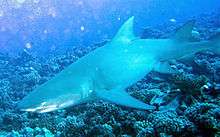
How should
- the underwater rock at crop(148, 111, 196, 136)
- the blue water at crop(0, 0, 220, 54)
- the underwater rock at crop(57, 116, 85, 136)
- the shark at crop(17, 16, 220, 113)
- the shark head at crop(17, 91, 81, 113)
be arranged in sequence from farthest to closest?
the blue water at crop(0, 0, 220, 54) < the underwater rock at crop(57, 116, 85, 136) < the underwater rock at crop(148, 111, 196, 136) < the shark at crop(17, 16, 220, 113) < the shark head at crop(17, 91, 81, 113)

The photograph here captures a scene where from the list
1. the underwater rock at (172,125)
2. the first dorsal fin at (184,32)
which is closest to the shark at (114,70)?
the first dorsal fin at (184,32)

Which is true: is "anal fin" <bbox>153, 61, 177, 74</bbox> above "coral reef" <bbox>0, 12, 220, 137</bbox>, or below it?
above

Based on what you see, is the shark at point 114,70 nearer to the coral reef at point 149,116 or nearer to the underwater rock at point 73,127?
the coral reef at point 149,116

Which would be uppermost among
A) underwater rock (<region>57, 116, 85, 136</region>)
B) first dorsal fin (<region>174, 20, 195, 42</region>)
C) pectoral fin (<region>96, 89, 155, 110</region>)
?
first dorsal fin (<region>174, 20, 195, 42</region>)

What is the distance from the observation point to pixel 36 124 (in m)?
6.26

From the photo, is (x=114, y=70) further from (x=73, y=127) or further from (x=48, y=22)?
(x=48, y=22)

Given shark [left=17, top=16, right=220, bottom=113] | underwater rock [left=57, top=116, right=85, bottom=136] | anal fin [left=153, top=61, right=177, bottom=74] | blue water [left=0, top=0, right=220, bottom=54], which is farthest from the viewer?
blue water [left=0, top=0, right=220, bottom=54]

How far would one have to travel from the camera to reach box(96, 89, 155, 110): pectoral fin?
3959mm

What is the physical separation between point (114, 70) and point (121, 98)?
76 centimetres

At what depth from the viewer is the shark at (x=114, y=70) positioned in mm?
4059

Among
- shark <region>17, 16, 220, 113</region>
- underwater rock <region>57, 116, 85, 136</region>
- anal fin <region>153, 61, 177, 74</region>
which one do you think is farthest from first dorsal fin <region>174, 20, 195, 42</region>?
underwater rock <region>57, 116, 85, 136</region>

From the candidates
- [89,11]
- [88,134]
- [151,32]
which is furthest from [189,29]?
[89,11]

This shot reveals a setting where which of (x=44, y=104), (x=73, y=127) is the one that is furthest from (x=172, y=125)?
(x=44, y=104)

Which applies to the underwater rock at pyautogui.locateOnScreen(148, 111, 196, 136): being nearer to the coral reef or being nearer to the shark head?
the coral reef
